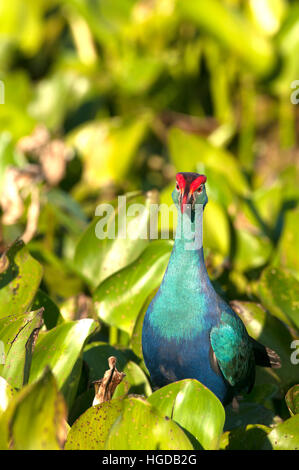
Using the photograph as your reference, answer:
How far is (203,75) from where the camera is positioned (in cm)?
504

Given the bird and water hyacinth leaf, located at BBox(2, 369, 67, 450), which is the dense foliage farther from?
the bird

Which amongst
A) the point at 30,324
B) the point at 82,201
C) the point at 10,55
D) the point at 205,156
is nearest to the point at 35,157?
the point at 82,201

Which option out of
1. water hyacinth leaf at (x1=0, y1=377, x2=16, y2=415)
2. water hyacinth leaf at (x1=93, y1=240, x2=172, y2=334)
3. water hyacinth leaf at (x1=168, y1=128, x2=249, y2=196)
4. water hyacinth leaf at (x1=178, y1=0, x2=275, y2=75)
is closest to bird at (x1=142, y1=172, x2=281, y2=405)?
water hyacinth leaf at (x1=93, y1=240, x2=172, y2=334)

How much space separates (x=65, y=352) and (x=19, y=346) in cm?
13

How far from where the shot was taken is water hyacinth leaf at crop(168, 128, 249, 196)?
345 cm

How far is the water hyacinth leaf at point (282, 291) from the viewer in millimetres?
2424

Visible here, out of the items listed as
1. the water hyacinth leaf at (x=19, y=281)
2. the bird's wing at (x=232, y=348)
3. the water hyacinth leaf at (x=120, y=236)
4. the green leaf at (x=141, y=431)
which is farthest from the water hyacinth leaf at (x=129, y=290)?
the green leaf at (x=141, y=431)

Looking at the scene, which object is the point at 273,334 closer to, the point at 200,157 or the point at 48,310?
the point at 48,310

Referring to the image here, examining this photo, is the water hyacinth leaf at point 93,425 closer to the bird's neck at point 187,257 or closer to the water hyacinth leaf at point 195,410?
the water hyacinth leaf at point 195,410

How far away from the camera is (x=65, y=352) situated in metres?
1.90

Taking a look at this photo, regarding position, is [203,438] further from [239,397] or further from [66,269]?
[66,269]

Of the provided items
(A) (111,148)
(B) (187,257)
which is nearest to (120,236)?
(B) (187,257)

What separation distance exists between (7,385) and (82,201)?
2.04 meters

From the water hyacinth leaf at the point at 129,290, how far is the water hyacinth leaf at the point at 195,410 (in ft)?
1.91
